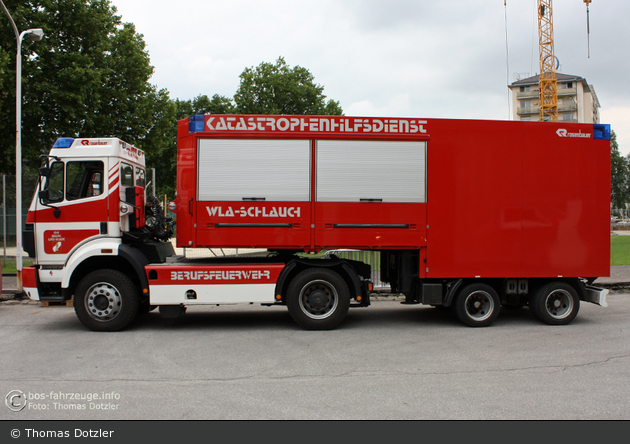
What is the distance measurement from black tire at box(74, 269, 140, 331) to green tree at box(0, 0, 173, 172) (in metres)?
12.4

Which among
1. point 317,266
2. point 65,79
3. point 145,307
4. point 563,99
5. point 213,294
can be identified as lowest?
point 145,307

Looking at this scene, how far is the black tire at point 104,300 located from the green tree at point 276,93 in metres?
35.5

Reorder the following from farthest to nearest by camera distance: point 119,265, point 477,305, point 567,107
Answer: point 567,107, point 477,305, point 119,265

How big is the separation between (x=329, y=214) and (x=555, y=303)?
409 centimetres

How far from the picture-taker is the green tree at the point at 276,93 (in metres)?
41.8

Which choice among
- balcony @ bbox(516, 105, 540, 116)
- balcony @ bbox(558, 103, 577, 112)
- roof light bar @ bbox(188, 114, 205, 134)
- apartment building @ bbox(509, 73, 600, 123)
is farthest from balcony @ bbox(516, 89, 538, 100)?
roof light bar @ bbox(188, 114, 205, 134)

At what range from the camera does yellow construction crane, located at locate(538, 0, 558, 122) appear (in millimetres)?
67500

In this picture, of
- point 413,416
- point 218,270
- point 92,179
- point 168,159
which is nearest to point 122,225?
point 92,179

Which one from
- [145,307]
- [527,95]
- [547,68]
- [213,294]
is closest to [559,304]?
[213,294]

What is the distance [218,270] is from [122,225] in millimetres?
1722

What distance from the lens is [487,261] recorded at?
24.7 feet

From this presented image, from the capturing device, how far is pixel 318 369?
5387mm

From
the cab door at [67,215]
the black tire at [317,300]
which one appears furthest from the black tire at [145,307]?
the black tire at [317,300]

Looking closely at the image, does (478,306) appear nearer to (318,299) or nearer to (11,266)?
(318,299)
